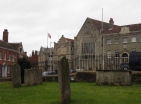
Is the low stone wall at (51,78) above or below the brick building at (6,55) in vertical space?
below

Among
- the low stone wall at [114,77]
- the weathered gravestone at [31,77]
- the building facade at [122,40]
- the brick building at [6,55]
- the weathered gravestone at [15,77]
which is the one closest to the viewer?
the low stone wall at [114,77]

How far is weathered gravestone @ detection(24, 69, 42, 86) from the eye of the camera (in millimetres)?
18881

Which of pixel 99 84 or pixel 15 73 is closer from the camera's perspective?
pixel 99 84

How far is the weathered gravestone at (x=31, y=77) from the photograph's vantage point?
61.9ft

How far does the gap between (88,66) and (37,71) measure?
3683cm

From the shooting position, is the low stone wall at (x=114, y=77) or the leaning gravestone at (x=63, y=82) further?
the low stone wall at (x=114, y=77)

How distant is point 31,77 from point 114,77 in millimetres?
7077

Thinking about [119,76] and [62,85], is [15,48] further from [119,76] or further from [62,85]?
Answer: [62,85]

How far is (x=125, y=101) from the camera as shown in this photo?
31.3 ft

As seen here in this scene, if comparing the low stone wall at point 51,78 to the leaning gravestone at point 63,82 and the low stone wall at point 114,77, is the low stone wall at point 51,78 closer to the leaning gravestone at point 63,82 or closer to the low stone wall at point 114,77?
the low stone wall at point 114,77

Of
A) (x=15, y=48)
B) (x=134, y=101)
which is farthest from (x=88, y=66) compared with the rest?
(x=134, y=101)

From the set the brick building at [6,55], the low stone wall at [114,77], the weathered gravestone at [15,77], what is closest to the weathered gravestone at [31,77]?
the weathered gravestone at [15,77]

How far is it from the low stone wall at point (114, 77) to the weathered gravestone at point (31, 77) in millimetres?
A: 5792

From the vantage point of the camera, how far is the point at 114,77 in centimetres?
1656
